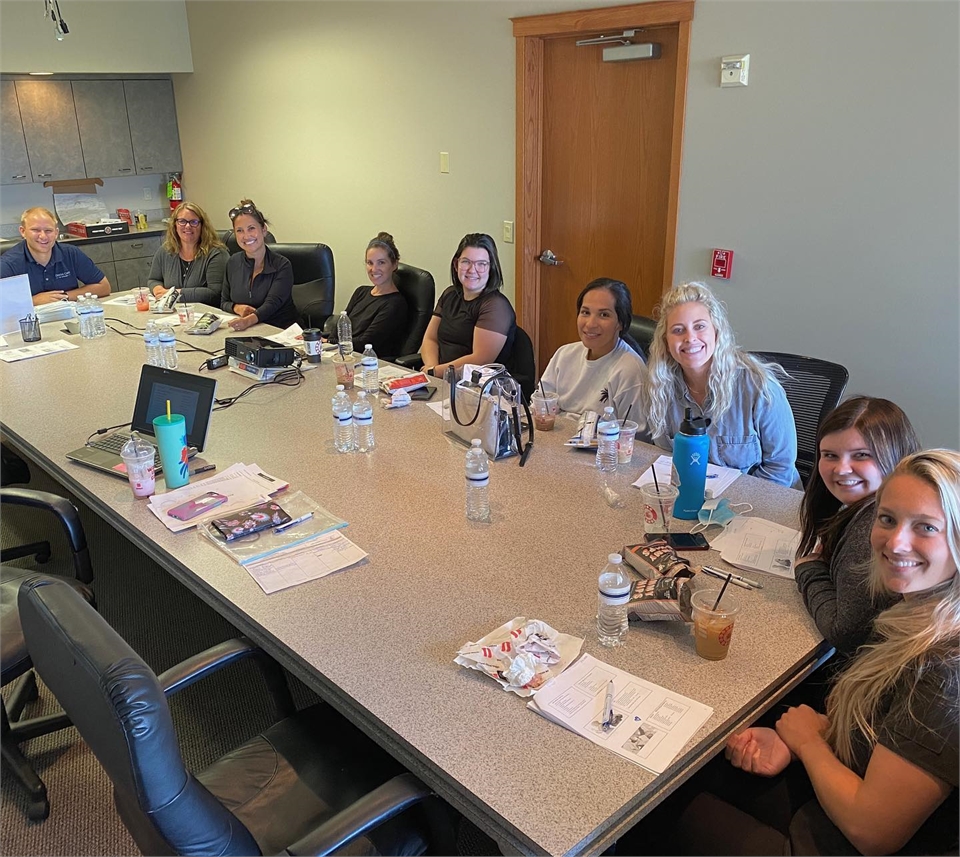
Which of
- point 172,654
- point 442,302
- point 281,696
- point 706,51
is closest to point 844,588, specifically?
point 281,696

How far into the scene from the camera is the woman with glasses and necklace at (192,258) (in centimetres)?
466

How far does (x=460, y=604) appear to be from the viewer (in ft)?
5.65

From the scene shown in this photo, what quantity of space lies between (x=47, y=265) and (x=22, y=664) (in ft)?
10.7

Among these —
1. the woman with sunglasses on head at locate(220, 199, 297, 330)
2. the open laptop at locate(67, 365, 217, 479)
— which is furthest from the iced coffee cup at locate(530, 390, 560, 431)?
the woman with sunglasses on head at locate(220, 199, 297, 330)

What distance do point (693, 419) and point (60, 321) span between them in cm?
351

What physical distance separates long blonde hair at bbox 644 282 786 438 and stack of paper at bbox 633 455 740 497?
0.16 metres

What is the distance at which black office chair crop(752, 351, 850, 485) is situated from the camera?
2.64 metres

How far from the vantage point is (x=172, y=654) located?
2656 mm

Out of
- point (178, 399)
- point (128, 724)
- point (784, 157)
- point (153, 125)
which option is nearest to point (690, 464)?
point (128, 724)

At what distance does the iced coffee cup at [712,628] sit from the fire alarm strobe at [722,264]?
2.50 meters

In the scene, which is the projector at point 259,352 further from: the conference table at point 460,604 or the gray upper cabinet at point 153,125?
the gray upper cabinet at point 153,125

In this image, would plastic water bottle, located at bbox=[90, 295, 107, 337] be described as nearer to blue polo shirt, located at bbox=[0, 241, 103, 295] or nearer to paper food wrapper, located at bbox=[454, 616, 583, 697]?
blue polo shirt, located at bbox=[0, 241, 103, 295]

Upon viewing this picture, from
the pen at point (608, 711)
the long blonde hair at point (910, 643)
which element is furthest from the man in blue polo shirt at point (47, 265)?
the long blonde hair at point (910, 643)

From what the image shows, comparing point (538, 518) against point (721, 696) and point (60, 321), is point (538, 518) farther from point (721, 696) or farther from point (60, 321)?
point (60, 321)
